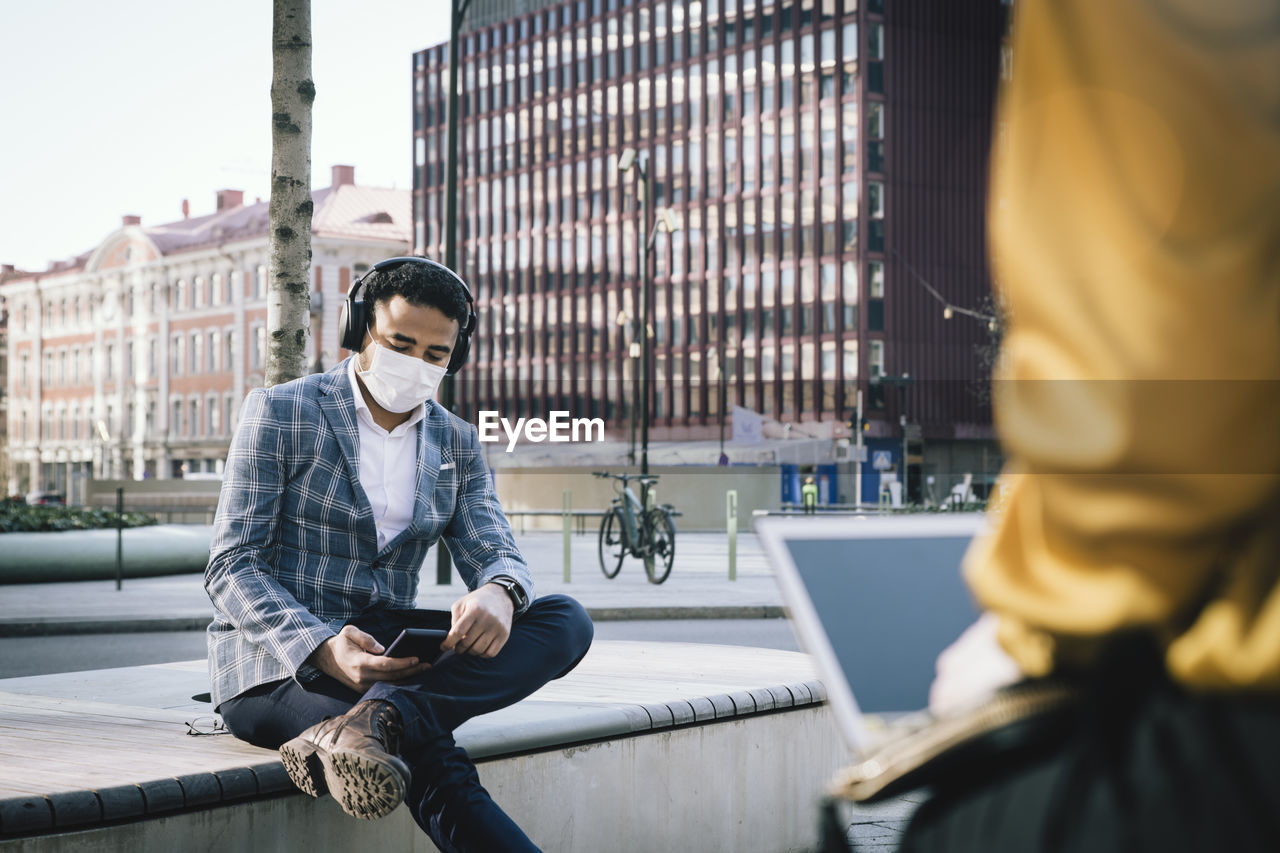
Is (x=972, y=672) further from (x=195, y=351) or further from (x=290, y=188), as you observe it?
(x=195, y=351)

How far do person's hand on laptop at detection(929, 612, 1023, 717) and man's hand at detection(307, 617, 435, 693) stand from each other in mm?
2009

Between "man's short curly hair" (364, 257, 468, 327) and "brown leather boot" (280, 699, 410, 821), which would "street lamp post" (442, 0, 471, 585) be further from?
"brown leather boot" (280, 699, 410, 821)

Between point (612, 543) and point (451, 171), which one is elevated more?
point (451, 171)

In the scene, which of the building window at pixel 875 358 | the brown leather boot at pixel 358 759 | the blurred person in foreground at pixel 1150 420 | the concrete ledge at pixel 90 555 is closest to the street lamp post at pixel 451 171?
the concrete ledge at pixel 90 555

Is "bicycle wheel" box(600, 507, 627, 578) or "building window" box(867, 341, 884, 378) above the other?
"building window" box(867, 341, 884, 378)

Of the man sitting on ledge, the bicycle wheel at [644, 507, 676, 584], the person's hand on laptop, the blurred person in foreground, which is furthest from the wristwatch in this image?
A: the bicycle wheel at [644, 507, 676, 584]

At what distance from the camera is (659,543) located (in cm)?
1689

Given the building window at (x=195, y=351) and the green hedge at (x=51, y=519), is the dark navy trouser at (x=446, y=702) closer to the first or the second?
the green hedge at (x=51, y=519)

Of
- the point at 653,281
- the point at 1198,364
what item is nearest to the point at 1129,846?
the point at 1198,364

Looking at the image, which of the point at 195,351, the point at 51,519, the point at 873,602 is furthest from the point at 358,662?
the point at 195,351

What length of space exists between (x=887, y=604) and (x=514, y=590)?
2.30 metres

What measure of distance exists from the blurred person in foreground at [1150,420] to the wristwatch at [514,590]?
8.15 ft

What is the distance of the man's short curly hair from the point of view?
11.7ft

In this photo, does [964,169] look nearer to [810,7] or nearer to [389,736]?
[810,7]
